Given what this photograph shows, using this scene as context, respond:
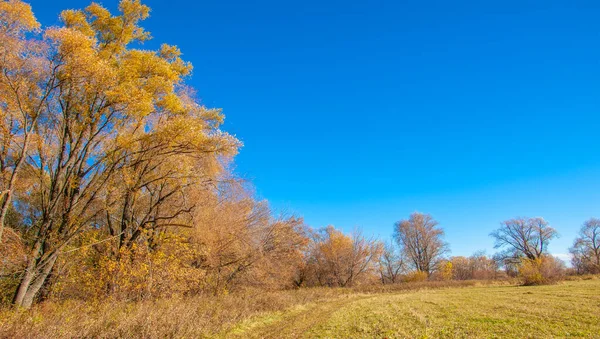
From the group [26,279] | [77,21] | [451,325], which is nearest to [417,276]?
[451,325]

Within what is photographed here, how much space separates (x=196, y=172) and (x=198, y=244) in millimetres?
5140

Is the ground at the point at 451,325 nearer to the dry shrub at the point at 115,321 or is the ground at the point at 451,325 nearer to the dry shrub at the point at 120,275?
the dry shrub at the point at 115,321

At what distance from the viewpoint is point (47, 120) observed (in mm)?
10789

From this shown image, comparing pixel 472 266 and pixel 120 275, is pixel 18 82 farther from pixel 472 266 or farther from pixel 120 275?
pixel 472 266

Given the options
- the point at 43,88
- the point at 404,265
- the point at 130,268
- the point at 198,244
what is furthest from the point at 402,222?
the point at 43,88

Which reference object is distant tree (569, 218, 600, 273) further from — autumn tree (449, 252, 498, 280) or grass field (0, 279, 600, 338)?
grass field (0, 279, 600, 338)

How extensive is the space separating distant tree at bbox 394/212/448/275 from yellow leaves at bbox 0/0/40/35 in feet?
195

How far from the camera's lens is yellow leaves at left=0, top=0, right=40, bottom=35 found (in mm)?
8547

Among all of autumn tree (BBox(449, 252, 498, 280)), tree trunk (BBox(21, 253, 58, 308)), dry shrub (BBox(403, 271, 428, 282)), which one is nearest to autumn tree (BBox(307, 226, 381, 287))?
dry shrub (BBox(403, 271, 428, 282))

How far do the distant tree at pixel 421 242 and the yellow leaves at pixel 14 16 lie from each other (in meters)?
59.3

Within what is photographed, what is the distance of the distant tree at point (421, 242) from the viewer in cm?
5506

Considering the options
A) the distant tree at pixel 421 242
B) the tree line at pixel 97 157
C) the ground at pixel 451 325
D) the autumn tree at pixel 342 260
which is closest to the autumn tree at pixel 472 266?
the distant tree at pixel 421 242

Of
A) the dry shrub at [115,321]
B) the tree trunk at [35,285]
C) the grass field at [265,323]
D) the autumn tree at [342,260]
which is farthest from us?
the autumn tree at [342,260]

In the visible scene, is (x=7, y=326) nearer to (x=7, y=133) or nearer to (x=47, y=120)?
(x=7, y=133)
